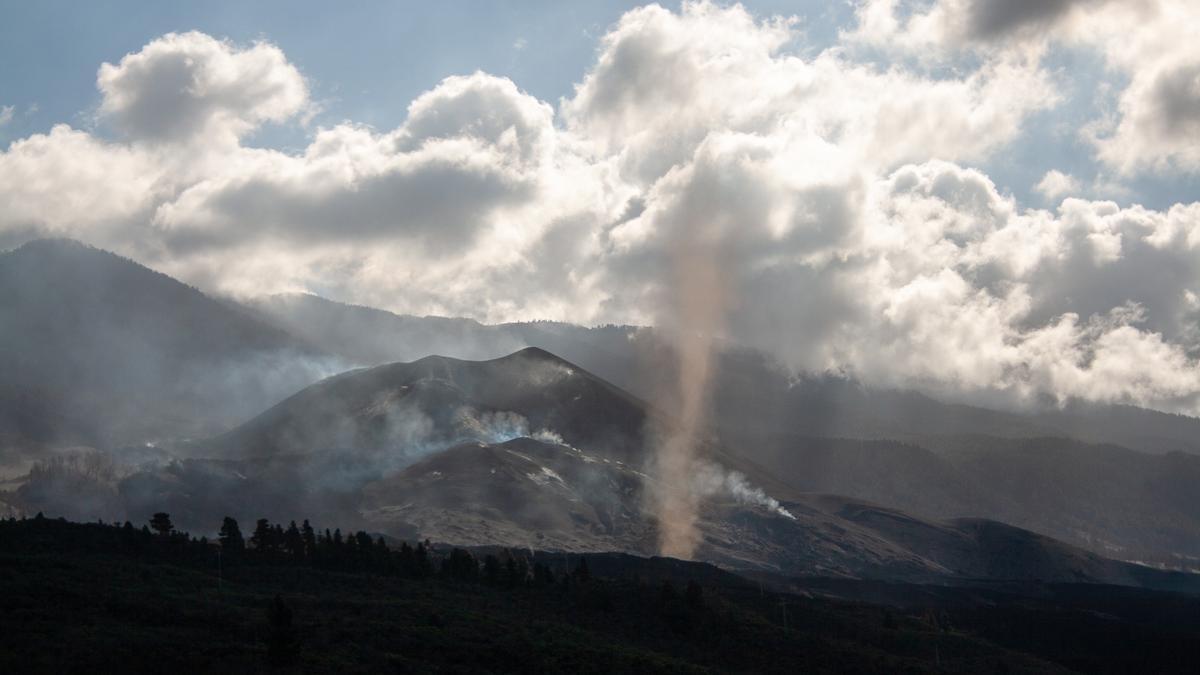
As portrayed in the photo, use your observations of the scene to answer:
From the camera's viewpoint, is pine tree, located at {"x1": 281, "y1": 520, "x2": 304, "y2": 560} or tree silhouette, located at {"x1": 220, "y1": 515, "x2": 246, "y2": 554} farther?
pine tree, located at {"x1": 281, "y1": 520, "x2": 304, "y2": 560}

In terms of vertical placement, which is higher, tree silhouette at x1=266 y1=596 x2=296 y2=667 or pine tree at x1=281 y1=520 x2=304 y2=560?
pine tree at x1=281 y1=520 x2=304 y2=560

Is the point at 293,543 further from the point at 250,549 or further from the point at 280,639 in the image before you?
the point at 280,639

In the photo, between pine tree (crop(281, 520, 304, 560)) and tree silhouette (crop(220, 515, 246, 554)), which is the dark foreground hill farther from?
tree silhouette (crop(220, 515, 246, 554))

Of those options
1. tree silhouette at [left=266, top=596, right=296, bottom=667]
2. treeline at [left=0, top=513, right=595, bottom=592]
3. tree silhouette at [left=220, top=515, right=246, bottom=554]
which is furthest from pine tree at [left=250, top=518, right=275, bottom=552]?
tree silhouette at [left=266, top=596, right=296, bottom=667]

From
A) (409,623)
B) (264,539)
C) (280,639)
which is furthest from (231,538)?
(280,639)

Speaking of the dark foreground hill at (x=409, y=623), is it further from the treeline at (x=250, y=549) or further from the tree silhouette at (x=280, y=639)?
the treeline at (x=250, y=549)

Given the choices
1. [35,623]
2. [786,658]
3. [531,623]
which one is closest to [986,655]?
[786,658]

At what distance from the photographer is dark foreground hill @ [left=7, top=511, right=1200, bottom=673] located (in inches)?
2945

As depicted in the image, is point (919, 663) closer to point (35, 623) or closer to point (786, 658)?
point (786, 658)

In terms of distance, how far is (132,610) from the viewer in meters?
83.2

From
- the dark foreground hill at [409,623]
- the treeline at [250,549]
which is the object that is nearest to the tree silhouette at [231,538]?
the treeline at [250,549]

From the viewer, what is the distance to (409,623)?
94750mm

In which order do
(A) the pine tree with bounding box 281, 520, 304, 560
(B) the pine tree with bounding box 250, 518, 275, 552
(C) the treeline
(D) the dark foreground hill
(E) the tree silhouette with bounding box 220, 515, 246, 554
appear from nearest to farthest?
(D) the dark foreground hill, (C) the treeline, (B) the pine tree with bounding box 250, 518, 275, 552, (E) the tree silhouette with bounding box 220, 515, 246, 554, (A) the pine tree with bounding box 281, 520, 304, 560

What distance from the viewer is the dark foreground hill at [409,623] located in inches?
2945
